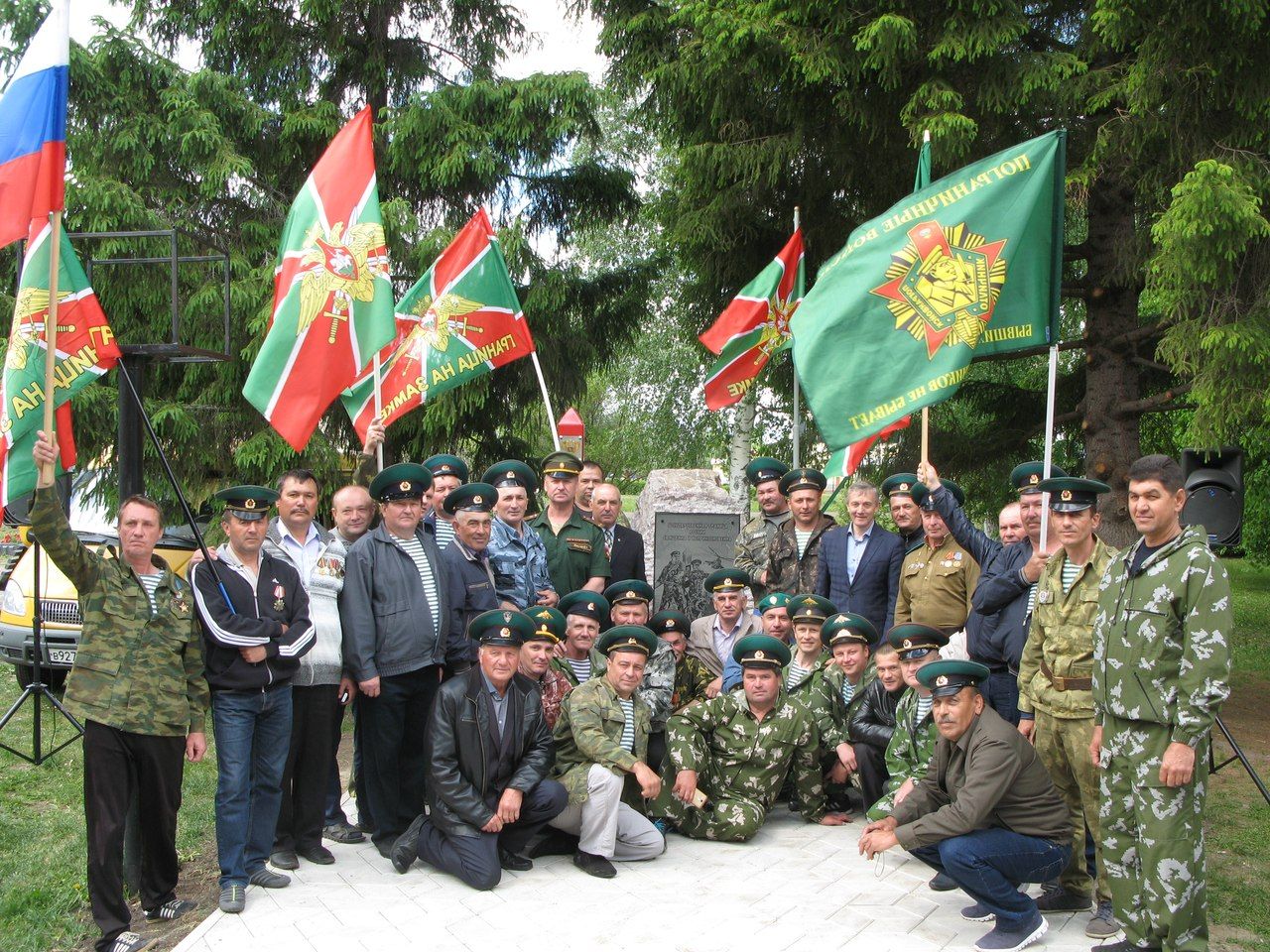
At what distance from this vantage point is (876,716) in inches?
273

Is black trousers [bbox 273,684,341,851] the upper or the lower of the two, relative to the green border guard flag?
lower

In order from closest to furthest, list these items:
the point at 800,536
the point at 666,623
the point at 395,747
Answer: the point at 395,747 → the point at 666,623 → the point at 800,536

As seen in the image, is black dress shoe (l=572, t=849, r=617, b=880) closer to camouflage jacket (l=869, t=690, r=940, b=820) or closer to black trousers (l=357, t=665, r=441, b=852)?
black trousers (l=357, t=665, r=441, b=852)

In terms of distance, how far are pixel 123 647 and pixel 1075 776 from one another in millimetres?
4290

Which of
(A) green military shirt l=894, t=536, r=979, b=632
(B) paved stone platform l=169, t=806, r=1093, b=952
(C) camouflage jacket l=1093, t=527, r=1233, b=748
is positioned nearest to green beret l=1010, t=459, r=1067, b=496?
(A) green military shirt l=894, t=536, r=979, b=632

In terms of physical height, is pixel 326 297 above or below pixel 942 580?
above

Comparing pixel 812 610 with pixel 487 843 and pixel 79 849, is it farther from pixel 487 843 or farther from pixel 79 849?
pixel 79 849

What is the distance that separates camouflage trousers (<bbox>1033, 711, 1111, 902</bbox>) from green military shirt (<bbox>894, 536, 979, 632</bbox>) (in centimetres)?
145

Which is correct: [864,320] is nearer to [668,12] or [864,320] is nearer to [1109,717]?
[1109,717]

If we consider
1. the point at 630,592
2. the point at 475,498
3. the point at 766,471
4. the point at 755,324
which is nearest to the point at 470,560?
the point at 475,498

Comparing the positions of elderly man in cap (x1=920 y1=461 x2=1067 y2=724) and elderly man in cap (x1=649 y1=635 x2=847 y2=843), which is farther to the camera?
elderly man in cap (x1=649 y1=635 x2=847 y2=843)

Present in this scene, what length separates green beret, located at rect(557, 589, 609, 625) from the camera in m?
6.90

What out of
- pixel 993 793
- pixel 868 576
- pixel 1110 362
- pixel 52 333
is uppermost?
pixel 1110 362

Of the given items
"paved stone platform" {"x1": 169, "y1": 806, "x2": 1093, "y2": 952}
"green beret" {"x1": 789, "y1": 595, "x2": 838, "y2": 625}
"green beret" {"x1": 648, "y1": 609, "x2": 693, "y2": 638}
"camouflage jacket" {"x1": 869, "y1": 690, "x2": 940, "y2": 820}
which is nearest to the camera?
"paved stone platform" {"x1": 169, "y1": 806, "x2": 1093, "y2": 952}
